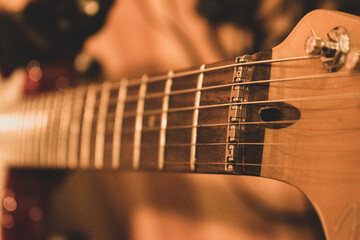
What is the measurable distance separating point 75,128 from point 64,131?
0.04m

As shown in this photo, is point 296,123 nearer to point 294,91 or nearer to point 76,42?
point 294,91

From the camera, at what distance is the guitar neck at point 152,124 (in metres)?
0.30

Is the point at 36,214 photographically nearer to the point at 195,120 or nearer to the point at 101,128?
the point at 101,128

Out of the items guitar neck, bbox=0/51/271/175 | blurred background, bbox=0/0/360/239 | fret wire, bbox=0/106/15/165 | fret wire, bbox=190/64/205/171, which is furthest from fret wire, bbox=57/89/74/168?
fret wire, bbox=190/64/205/171

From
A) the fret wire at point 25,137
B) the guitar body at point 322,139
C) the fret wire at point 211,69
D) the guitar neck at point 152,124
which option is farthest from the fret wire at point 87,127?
the guitar body at point 322,139

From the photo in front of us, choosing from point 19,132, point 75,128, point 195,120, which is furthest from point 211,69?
point 19,132

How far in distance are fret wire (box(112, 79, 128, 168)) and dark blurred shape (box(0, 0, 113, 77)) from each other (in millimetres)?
158

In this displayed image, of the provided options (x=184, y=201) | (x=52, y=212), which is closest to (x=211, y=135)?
(x=184, y=201)

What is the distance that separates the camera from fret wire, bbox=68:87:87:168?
0.56m

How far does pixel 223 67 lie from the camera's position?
1.06 ft

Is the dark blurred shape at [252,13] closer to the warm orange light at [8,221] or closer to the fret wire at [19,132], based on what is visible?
the fret wire at [19,132]

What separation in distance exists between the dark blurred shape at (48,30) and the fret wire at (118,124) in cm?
16

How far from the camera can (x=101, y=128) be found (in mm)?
509

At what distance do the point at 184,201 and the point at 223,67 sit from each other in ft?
1.19
